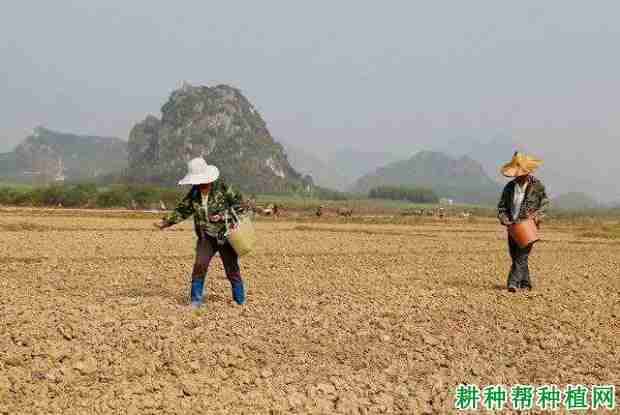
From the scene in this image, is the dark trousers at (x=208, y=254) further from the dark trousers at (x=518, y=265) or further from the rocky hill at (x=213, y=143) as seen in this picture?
the rocky hill at (x=213, y=143)

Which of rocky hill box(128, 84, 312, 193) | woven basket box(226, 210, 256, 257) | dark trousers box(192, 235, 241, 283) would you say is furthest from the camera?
rocky hill box(128, 84, 312, 193)

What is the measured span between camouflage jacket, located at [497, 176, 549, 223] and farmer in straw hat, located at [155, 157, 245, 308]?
3875 mm

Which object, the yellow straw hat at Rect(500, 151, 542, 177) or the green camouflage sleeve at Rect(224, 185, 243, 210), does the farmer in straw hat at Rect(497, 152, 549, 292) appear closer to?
the yellow straw hat at Rect(500, 151, 542, 177)

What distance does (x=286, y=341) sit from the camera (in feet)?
19.9

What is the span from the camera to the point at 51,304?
297 inches

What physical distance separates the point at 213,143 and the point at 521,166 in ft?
472

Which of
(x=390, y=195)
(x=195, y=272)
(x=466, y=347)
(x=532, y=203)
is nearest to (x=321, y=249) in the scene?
(x=532, y=203)

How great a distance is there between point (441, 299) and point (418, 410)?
4188 mm

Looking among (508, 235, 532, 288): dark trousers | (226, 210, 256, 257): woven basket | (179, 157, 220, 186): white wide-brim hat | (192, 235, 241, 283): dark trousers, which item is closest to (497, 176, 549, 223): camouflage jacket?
(508, 235, 532, 288): dark trousers

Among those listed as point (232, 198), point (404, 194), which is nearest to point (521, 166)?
point (232, 198)

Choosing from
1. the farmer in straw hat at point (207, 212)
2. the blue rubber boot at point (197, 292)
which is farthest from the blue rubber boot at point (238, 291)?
the blue rubber boot at point (197, 292)

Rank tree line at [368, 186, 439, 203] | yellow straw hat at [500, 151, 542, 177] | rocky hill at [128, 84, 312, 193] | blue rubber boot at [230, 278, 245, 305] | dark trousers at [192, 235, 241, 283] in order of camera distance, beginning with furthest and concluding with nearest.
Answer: tree line at [368, 186, 439, 203], rocky hill at [128, 84, 312, 193], yellow straw hat at [500, 151, 542, 177], blue rubber boot at [230, 278, 245, 305], dark trousers at [192, 235, 241, 283]

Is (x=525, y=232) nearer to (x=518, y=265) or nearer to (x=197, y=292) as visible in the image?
(x=518, y=265)

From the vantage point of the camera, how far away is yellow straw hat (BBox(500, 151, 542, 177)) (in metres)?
8.91
